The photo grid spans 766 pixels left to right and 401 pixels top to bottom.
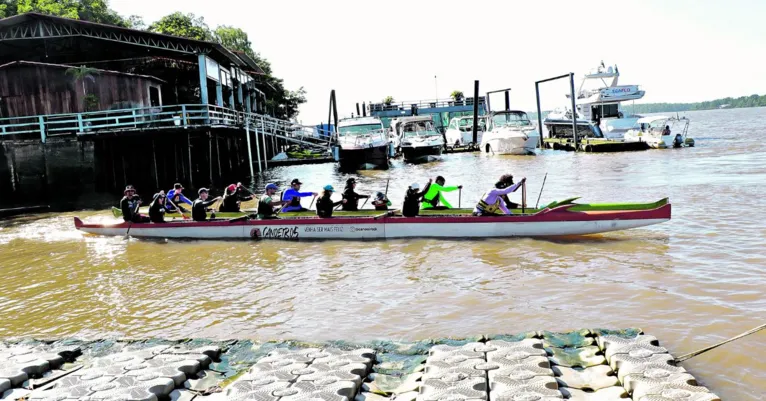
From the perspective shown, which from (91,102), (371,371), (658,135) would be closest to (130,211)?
(371,371)

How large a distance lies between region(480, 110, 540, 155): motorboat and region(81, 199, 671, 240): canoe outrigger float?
79.4 feet

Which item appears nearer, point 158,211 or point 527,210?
point 527,210

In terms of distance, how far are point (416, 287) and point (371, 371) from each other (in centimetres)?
363

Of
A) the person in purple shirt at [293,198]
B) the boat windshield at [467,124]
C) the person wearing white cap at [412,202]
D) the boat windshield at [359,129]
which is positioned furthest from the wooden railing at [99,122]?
the boat windshield at [467,124]

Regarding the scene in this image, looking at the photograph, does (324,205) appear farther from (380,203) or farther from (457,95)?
(457,95)

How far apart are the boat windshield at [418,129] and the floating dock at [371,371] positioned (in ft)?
98.2

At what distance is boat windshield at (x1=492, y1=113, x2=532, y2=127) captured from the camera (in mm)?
37906

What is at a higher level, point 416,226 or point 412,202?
point 412,202

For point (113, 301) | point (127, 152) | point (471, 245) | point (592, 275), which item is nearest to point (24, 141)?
point (127, 152)

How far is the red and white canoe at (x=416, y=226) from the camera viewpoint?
1195cm

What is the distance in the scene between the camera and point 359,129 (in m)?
32.4

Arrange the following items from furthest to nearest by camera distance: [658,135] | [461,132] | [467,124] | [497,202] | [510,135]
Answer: [467,124], [461,132], [658,135], [510,135], [497,202]

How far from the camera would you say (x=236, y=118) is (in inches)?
1194

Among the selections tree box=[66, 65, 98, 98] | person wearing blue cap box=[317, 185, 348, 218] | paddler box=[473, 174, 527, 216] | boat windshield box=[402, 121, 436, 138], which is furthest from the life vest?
boat windshield box=[402, 121, 436, 138]
